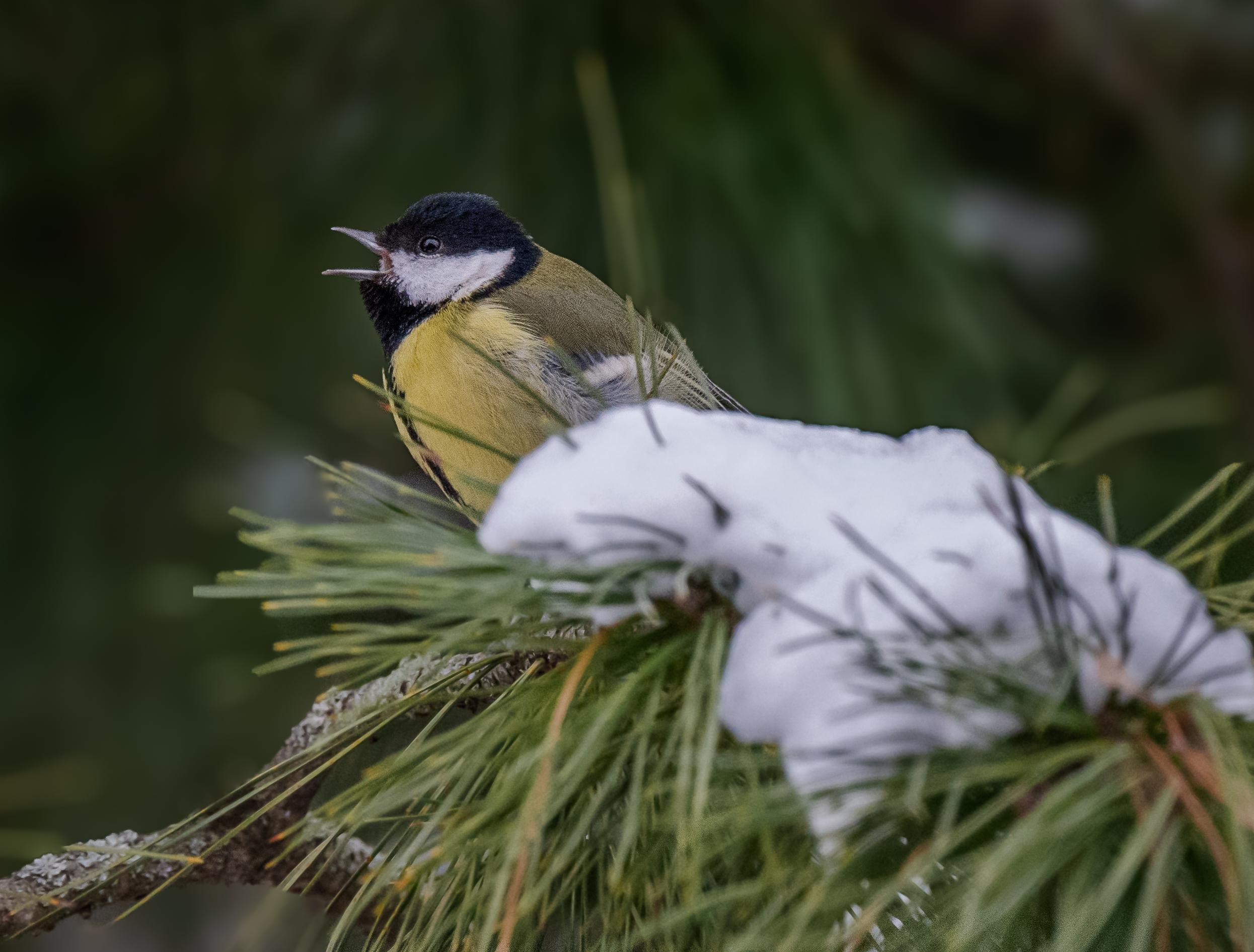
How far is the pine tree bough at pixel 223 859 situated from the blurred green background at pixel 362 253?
37cm

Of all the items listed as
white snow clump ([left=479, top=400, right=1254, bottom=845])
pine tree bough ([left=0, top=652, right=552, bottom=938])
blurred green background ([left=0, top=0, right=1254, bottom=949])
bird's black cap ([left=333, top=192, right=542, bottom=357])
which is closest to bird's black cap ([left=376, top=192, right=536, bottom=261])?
bird's black cap ([left=333, top=192, right=542, bottom=357])

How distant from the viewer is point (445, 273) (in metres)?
0.98

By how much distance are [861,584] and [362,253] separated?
0.95m

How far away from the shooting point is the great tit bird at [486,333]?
828mm

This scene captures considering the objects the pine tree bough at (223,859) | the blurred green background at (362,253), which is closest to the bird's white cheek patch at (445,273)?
the blurred green background at (362,253)

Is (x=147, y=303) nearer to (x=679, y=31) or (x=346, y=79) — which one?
(x=346, y=79)

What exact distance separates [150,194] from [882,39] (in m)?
0.91

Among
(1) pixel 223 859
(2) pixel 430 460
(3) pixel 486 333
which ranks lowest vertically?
(1) pixel 223 859

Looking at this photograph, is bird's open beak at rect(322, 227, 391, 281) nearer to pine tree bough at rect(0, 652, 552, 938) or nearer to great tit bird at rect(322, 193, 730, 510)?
great tit bird at rect(322, 193, 730, 510)

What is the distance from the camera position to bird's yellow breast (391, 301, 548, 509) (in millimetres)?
814

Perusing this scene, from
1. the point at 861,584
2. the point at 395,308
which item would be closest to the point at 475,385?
the point at 395,308

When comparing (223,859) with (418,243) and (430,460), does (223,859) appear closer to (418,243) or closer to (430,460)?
(430,460)

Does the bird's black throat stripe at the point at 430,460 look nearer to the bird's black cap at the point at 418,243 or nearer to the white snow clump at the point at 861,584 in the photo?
the bird's black cap at the point at 418,243

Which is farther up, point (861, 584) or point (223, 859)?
point (861, 584)
